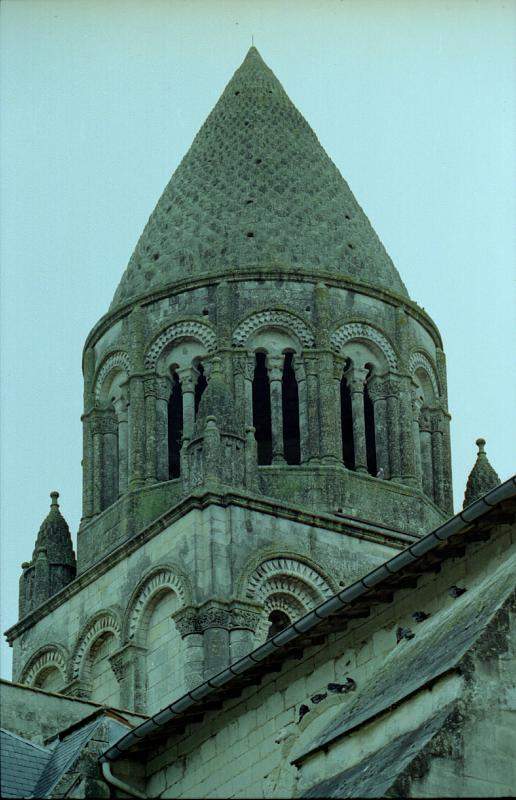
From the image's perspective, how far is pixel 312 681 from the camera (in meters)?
19.6

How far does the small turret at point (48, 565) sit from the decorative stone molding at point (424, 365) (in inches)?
277

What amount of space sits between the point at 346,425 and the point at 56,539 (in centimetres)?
572

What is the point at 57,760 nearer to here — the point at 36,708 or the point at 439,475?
the point at 36,708

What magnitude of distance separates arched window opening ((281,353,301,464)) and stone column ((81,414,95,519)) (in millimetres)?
3530

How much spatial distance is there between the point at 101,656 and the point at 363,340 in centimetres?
732

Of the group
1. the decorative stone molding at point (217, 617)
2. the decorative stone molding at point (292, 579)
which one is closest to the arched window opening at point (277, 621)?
the decorative stone molding at point (292, 579)

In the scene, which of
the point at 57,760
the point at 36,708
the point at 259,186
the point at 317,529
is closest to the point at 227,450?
the point at 317,529

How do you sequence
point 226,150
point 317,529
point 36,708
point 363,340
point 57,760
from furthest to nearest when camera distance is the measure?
point 226,150
point 363,340
point 317,529
point 36,708
point 57,760

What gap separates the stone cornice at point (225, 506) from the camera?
32.1 meters

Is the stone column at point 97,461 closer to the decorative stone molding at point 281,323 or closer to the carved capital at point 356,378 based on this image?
the decorative stone molding at point 281,323

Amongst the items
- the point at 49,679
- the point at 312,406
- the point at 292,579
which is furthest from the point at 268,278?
the point at 49,679

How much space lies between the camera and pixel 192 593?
31703 millimetres

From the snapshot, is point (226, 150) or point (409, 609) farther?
point (226, 150)

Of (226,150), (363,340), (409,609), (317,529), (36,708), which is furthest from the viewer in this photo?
(226,150)
